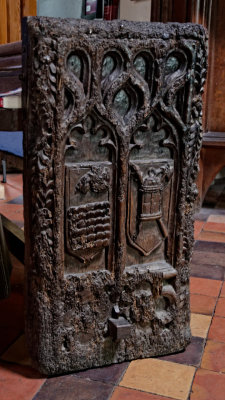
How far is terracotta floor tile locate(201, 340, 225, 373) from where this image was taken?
5.21ft

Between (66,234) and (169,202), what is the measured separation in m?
0.35

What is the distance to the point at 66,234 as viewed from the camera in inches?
57.7

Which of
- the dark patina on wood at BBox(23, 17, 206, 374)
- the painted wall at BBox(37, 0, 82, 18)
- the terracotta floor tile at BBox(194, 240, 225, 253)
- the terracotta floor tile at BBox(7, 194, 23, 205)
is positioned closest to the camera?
the dark patina on wood at BBox(23, 17, 206, 374)

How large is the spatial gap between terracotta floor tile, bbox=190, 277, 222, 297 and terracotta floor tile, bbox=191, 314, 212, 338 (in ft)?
0.77

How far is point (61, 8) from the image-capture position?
5.64m

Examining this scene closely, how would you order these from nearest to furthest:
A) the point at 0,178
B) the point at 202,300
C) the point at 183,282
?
the point at 183,282, the point at 202,300, the point at 0,178

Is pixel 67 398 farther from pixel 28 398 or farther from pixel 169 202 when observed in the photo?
pixel 169 202

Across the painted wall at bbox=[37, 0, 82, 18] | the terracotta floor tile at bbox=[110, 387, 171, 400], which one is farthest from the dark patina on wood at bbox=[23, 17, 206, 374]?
the painted wall at bbox=[37, 0, 82, 18]

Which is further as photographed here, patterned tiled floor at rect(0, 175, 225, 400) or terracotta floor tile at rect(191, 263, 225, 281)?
terracotta floor tile at rect(191, 263, 225, 281)

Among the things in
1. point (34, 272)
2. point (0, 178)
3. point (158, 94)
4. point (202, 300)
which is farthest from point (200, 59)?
point (0, 178)

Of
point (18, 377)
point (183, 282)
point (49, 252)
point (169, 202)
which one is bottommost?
point (18, 377)

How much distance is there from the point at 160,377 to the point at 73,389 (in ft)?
0.89

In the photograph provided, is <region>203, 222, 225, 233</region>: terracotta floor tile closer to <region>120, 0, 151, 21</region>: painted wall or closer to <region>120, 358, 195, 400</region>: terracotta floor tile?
<region>120, 358, 195, 400</region>: terracotta floor tile

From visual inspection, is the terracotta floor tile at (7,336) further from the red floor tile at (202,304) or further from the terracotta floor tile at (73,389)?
the red floor tile at (202,304)
